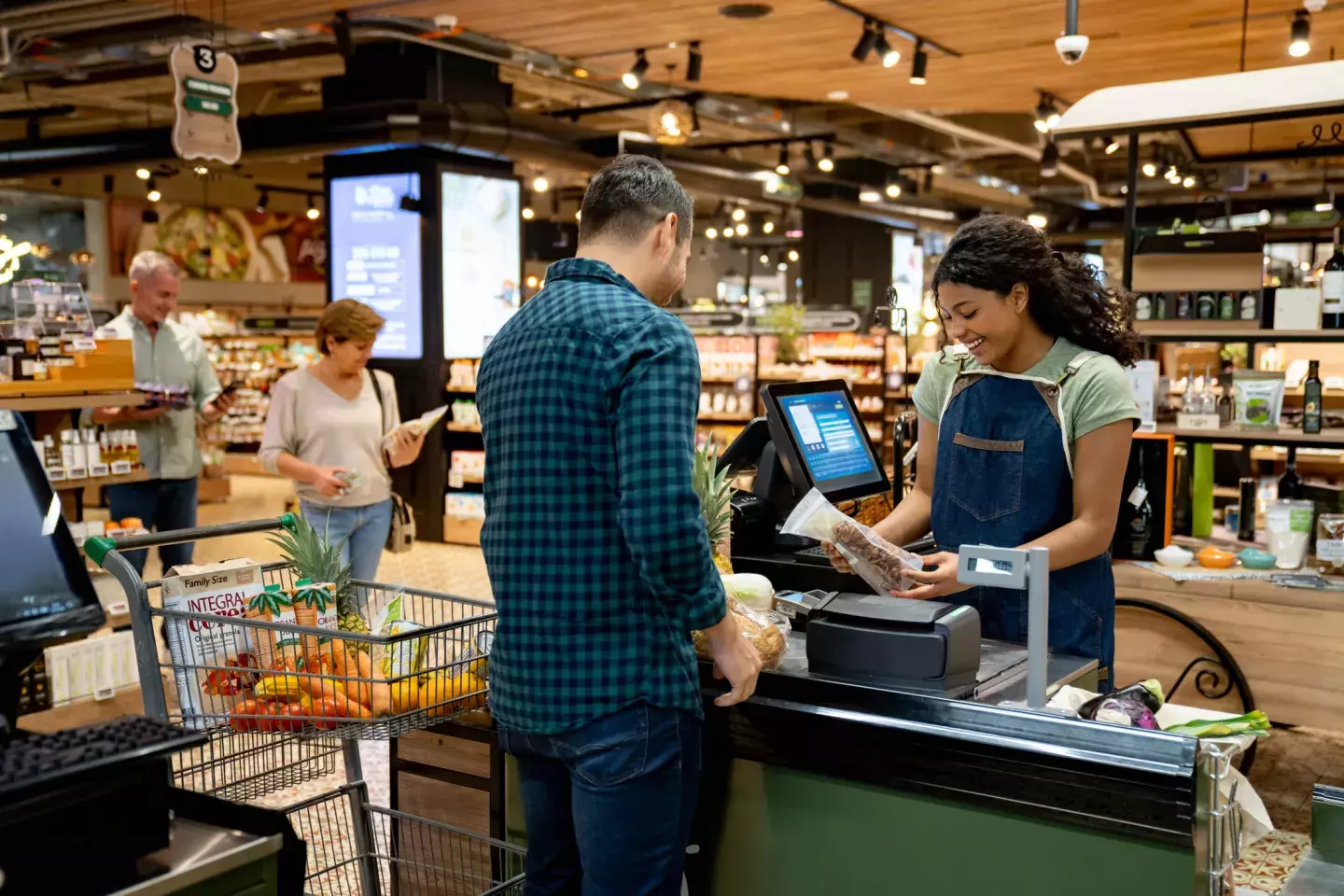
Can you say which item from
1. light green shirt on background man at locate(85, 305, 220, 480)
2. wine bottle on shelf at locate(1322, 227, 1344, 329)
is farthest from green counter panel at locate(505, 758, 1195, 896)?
light green shirt on background man at locate(85, 305, 220, 480)

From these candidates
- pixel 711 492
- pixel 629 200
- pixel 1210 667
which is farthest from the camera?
pixel 1210 667

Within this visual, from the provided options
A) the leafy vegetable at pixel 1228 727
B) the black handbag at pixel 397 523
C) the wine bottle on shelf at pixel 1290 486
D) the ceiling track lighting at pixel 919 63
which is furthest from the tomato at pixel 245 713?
the ceiling track lighting at pixel 919 63

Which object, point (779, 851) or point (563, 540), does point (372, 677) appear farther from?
point (779, 851)

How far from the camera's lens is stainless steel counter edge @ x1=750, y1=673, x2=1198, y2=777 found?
1.75m

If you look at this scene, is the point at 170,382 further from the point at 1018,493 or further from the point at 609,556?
the point at 609,556

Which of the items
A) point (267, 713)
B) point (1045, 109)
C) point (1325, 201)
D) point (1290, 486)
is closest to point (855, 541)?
point (267, 713)

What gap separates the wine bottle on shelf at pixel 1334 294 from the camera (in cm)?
437

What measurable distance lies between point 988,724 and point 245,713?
1.29 meters

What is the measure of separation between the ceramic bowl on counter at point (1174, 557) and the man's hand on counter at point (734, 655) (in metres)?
2.75

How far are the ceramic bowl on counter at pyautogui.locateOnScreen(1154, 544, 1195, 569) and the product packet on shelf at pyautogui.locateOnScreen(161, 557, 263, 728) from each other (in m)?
3.16

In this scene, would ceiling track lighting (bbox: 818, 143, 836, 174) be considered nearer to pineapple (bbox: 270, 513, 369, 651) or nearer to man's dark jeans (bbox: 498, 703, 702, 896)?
pineapple (bbox: 270, 513, 369, 651)

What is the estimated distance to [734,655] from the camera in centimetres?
190

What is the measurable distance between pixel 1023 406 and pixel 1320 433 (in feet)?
7.97

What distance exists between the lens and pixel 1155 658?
4098 millimetres
